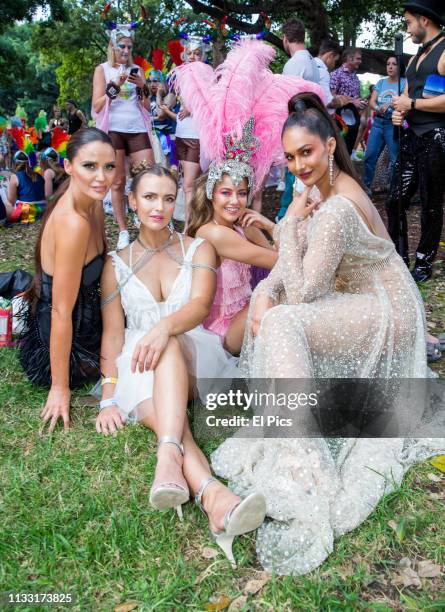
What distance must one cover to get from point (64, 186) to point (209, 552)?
195 cm

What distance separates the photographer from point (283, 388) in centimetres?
220

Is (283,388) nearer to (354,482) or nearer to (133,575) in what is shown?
(354,482)

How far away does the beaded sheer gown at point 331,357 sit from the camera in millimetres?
2014

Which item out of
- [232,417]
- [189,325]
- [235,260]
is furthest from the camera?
[235,260]

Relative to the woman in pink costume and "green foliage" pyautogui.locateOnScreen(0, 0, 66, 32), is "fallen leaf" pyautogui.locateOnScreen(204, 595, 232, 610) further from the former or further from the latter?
"green foliage" pyautogui.locateOnScreen(0, 0, 66, 32)

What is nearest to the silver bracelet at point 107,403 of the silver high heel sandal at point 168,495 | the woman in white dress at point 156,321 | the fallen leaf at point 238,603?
the woman in white dress at point 156,321

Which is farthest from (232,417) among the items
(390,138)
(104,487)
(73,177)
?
(390,138)

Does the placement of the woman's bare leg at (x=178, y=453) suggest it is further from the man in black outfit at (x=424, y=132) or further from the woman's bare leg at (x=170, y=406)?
the man in black outfit at (x=424, y=132)

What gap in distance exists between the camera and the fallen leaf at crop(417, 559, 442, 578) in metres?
1.85

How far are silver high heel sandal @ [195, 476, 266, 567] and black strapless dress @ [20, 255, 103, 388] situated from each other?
1313 millimetres

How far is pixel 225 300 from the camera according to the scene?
128 inches

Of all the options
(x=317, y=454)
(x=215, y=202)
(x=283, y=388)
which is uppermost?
(x=215, y=202)

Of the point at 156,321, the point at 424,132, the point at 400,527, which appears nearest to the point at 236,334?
the point at 156,321

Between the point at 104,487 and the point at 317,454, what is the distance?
0.91m
